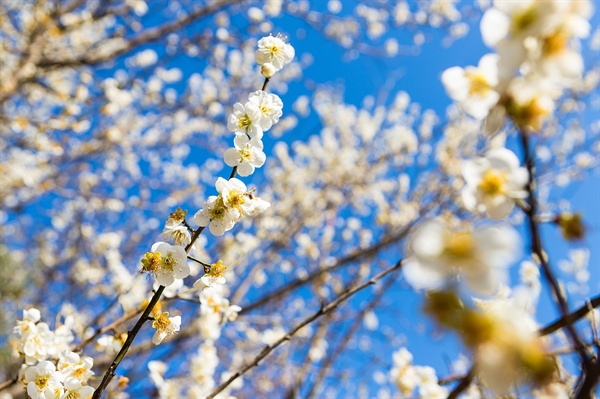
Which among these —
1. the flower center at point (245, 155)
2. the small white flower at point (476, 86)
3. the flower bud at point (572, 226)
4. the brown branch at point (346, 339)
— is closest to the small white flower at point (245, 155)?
the flower center at point (245, 155)

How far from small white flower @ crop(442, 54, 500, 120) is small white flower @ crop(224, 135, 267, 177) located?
0.64 m

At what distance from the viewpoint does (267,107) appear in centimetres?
141

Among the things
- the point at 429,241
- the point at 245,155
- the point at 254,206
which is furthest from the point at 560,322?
the point at 245,155

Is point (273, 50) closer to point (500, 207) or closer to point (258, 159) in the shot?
point (258, 159)

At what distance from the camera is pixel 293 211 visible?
21.7 feet

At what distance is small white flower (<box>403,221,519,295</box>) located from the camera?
69 cm

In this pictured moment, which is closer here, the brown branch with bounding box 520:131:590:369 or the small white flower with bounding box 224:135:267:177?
the brown branch with bounding box 520:131:590:369

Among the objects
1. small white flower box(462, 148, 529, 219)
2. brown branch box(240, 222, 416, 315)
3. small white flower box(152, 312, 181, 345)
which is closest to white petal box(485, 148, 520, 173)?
small white flower box(462, 148, 529, 219)

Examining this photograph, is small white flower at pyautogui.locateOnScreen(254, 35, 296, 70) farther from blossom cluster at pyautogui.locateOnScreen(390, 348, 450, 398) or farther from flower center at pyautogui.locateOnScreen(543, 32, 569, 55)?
blossom cluster at pyautogui.locateOnScreen(390, 348, 450, 398)

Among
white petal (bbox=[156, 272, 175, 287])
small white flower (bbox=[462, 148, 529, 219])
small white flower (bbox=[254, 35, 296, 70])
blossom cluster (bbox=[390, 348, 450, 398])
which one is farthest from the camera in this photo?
blossom cluster (bbox=[390, 348, 450, 398])

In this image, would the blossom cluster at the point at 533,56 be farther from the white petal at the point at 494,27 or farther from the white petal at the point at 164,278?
the white petal at the point at 164,278

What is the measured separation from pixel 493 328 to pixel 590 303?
409 mm

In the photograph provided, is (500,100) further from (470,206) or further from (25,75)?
(25,75)

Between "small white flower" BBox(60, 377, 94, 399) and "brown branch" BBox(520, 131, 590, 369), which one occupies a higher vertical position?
"small white flower" BBox(60, 377, 94, 399)
